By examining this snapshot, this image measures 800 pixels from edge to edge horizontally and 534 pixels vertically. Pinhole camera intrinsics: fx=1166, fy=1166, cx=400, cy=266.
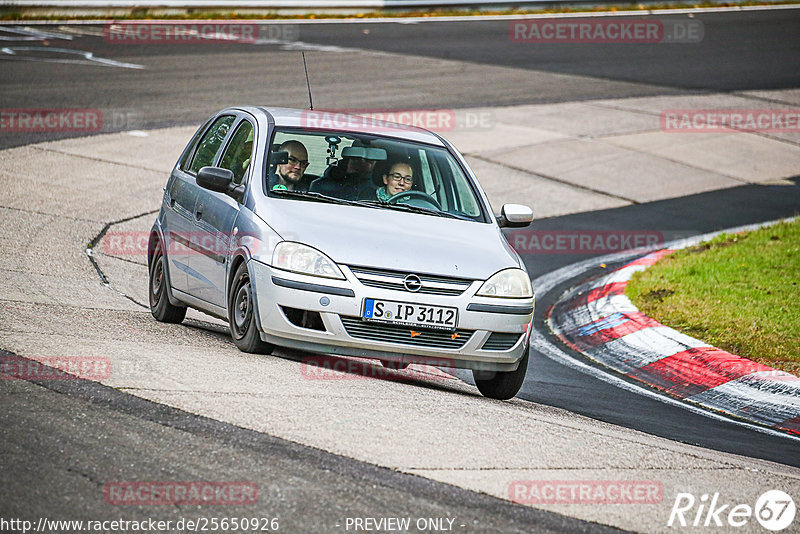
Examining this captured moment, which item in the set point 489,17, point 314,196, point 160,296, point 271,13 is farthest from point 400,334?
point 489,17

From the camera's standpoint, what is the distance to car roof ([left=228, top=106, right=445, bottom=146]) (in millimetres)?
8203

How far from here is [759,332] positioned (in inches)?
380

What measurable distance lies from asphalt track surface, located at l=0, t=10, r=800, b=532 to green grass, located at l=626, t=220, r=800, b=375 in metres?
1.24

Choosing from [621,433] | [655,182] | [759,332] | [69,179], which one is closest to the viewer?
[621,433]

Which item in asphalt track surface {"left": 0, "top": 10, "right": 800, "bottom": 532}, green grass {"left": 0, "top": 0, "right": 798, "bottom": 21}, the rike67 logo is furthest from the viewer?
green grass {"left": 0, "top": 0, "right": 798, "bottom": 21}

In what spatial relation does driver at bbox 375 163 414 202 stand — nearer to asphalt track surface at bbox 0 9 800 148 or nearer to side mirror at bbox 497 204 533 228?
side mirror at bbox 497 204 533 228

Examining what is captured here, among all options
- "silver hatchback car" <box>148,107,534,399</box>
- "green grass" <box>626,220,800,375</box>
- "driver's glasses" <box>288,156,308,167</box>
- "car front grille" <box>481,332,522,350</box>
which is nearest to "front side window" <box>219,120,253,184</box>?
"silver hatchback car" <box>148,107,534,399</box>

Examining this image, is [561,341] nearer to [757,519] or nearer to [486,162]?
[757,519]

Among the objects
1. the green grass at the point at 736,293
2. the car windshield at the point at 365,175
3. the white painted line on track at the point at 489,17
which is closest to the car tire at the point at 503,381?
the car windshield at the point at 365,175

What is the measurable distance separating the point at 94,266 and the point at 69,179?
3831 millimetres

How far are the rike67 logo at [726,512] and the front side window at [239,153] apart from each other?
153 inches

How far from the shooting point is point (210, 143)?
28.9 feet

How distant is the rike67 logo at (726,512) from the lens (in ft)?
16.5

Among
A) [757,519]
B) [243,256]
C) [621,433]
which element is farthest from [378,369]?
[757,519]
